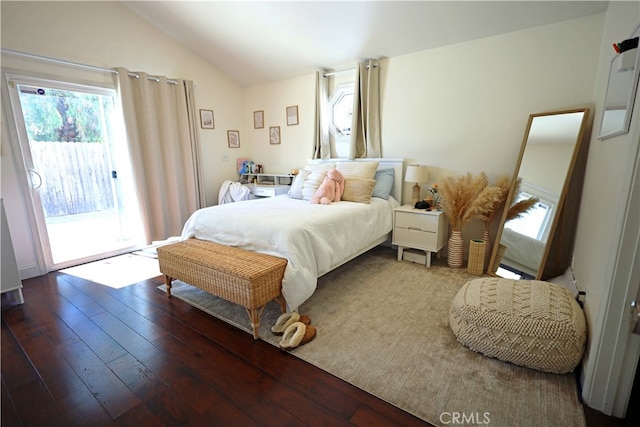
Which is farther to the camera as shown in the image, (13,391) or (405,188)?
(405,188)

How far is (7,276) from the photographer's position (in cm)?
225

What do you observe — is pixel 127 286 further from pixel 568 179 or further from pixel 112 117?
pixel 568 179

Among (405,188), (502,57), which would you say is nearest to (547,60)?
(502,57)

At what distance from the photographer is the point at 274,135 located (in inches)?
175

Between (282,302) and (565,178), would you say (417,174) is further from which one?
(282,302)

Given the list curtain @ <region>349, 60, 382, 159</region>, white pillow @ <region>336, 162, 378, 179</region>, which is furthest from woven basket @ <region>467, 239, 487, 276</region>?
curtain @ <region>349, 60, 382, 159</region>

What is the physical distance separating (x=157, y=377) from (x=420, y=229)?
2465 millimetres

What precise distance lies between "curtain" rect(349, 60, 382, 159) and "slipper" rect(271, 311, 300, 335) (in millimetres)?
2223

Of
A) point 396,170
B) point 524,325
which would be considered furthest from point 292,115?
point 524,325

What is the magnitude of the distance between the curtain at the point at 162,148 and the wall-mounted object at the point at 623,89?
409 cm

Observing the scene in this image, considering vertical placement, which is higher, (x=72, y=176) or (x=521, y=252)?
(x=72, y=176)

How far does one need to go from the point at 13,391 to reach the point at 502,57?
418 cm

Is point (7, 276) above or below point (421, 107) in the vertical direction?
below

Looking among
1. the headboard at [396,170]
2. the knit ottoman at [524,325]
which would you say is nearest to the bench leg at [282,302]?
the knit ottoman at [524,325]
